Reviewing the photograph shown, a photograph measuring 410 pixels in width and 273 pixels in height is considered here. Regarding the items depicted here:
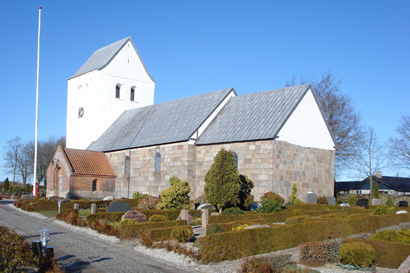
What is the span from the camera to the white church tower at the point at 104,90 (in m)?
32.4

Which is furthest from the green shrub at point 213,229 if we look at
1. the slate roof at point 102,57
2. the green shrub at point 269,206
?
the slate roof at point 102,57

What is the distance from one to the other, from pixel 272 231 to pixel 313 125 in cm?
1247

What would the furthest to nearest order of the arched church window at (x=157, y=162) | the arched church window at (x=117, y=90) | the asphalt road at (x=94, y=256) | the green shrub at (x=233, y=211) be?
the arched church window at (x=117, y=90) < the arched church window at (x=157, y=162) < the green shrub at (x=233, y=211) < the asphalt road at (x=94, y=256)

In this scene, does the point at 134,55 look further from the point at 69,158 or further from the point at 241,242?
the point at 241,242

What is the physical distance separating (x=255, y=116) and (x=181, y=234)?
37.5 feet

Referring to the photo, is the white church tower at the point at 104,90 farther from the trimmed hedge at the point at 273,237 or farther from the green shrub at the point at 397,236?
the green shrub at the point at 397,236

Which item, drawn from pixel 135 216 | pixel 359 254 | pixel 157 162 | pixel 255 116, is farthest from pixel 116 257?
pixel 157 162

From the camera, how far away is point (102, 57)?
111 feet

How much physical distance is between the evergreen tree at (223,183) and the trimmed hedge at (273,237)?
5.61 meters

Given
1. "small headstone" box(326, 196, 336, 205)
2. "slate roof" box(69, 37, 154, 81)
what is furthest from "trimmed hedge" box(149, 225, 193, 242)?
"slate roof" box(69, 37, 154, 81)

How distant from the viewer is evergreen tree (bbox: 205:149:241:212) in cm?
1786

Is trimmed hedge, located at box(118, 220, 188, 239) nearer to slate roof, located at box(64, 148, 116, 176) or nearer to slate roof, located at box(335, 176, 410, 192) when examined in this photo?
slate roof, located at box(64, 148, 116, 176)

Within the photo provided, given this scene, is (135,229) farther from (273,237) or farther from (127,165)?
(127,165)

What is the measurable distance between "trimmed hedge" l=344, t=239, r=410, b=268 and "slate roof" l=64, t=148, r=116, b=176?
20.5 metres
